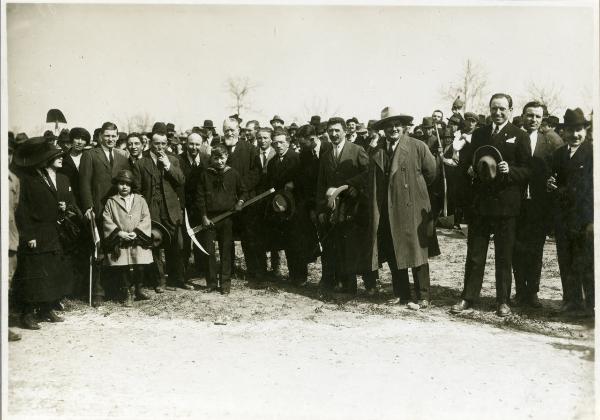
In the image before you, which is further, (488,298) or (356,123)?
(356,123)

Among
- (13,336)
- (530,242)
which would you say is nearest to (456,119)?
(530,242)

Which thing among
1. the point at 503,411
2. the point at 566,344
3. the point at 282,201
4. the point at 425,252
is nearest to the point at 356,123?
the point at 282,201

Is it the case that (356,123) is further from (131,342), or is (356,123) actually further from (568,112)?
(131,342)

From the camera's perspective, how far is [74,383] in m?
4.75

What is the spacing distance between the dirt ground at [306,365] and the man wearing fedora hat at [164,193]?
3.97 feet

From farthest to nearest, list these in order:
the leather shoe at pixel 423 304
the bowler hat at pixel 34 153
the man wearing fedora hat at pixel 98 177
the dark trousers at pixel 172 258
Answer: the dark trousers at pixel 172 258, the man wearing fedora hat at pixel 98 177, the leather shoe at pixel 423 304, the bowler hat at pixel 34 153

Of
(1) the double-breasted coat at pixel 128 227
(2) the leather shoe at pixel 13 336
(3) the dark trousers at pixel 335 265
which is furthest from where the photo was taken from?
(3) the dark trousers at pixel 335 265

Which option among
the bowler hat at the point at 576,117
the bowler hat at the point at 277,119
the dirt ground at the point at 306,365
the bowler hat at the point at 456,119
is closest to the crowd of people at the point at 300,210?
the bowler hat at the point at 576,117

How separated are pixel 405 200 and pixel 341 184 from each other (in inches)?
37.7

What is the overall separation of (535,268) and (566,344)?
1.32 m

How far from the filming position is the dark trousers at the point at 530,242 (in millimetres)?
6398

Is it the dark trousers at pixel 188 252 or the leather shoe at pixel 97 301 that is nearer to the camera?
→ the leather shoe at pixel 97 301

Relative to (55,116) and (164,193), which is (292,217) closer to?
(164,193)

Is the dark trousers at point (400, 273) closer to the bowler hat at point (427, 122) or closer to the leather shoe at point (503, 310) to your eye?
the leather shoe at point (503, 310)
